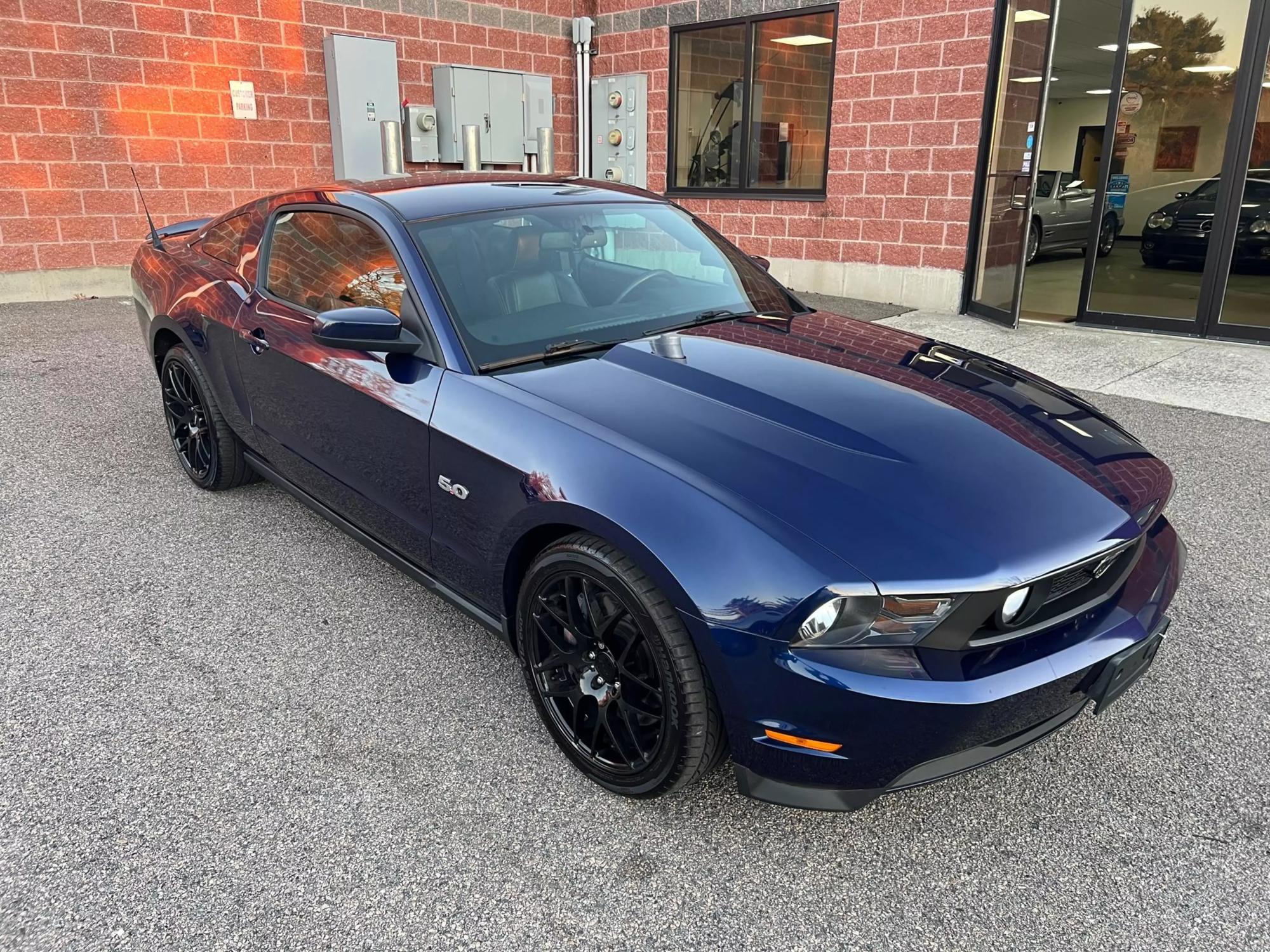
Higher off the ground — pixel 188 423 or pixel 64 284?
pixel 64 284

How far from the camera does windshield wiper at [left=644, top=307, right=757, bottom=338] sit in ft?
9.79

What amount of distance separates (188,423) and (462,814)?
296cm

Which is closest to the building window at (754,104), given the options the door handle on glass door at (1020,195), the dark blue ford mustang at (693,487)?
the door handle on glass door at (1020,195)

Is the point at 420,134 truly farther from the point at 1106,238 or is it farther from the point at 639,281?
the point at 639,281

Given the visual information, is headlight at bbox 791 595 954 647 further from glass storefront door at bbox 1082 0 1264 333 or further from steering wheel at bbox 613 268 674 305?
glass storefront door at bbox 1082 0 1264 333

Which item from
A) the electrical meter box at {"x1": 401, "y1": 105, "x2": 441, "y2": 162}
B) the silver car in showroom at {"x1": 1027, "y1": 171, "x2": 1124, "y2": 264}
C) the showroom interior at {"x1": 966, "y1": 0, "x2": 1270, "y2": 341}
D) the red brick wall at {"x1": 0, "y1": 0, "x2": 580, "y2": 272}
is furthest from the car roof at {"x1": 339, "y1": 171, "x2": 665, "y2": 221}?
the silver car in showroom at {"x1": 1027, "y1": 171, "x2": 1124, "y2": 264}

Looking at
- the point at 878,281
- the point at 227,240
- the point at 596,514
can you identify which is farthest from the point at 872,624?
the point at 878,281

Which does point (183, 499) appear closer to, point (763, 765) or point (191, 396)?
point (191, 396)

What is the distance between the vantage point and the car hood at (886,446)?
1955mm

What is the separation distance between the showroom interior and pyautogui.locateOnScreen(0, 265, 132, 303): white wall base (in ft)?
27.8

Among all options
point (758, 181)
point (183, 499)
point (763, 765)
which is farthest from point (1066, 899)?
point (758, 181)

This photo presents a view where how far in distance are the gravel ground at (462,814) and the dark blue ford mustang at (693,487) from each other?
26 cm

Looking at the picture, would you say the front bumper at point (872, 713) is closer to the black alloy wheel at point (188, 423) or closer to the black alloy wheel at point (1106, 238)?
the black alloy wheel at point (188, 423)

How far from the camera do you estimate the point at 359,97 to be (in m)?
10.3
